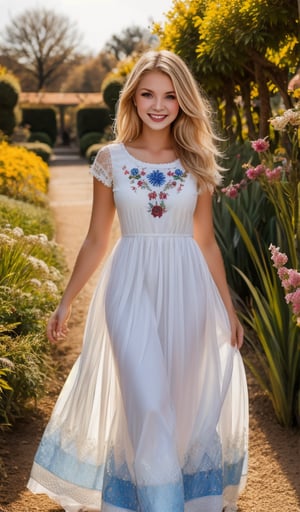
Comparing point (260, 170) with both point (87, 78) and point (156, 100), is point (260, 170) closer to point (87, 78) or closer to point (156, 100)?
point (156, 100)

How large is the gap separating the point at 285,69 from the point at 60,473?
17.2 ft

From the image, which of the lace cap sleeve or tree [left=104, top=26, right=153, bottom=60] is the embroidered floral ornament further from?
tree [left=104, top=26, right=153, bottom=60]

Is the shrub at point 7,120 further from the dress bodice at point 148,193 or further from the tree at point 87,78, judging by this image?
the tree at point 87,78

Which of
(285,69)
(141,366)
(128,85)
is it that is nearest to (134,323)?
(141,366)

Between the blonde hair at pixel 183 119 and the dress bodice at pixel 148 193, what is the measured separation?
0.07 m

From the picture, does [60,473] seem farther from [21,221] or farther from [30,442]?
[21,221]

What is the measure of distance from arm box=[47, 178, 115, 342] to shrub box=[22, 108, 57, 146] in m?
34.0

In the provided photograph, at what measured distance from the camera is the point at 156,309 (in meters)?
2.89

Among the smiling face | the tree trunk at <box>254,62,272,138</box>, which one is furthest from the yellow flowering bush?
the smiling face

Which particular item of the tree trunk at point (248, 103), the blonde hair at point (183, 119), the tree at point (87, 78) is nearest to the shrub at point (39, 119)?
the tree at point (87, 78)

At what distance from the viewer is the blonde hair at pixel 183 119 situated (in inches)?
114

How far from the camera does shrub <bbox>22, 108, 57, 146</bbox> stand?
3625 cm

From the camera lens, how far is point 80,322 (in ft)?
21.9

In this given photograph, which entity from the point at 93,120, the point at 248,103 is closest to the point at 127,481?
the point at 248,103
